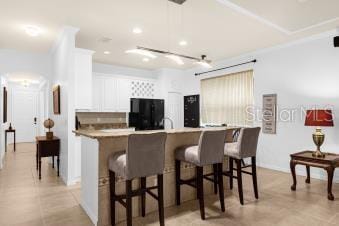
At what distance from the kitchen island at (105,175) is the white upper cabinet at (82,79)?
5.35 feet

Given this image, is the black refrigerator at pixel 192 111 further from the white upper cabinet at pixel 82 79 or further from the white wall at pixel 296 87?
the white upper cabinet at pixel 82 79

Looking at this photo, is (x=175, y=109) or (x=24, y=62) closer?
(x=24, y=62)

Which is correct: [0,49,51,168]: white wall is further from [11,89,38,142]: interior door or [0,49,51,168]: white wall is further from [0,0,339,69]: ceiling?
[11,89,38,142]: interior door

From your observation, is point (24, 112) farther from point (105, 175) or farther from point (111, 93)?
point (105, 175)

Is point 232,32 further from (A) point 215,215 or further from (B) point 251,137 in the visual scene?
(A) point 215,215

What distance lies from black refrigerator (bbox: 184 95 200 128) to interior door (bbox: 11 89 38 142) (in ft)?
22.5

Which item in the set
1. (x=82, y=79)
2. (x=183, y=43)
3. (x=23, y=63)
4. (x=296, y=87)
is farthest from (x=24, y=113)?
(x=296, y=87)

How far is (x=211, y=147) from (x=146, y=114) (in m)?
4.03

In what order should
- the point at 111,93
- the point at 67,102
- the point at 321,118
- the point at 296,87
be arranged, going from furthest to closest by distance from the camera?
1. the point at 111,93
2. the point at 296,87
3. the point at 67,102
4. the point at 321,118

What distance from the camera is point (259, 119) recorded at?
4969mm

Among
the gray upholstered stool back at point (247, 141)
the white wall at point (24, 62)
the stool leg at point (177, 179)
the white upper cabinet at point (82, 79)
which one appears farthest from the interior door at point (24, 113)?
the gray upholstered stool back at point (247, 141)

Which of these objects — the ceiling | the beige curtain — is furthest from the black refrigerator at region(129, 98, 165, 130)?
the ceiling

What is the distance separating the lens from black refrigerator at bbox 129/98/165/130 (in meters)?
6.26

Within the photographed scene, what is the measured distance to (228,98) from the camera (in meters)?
5.63
